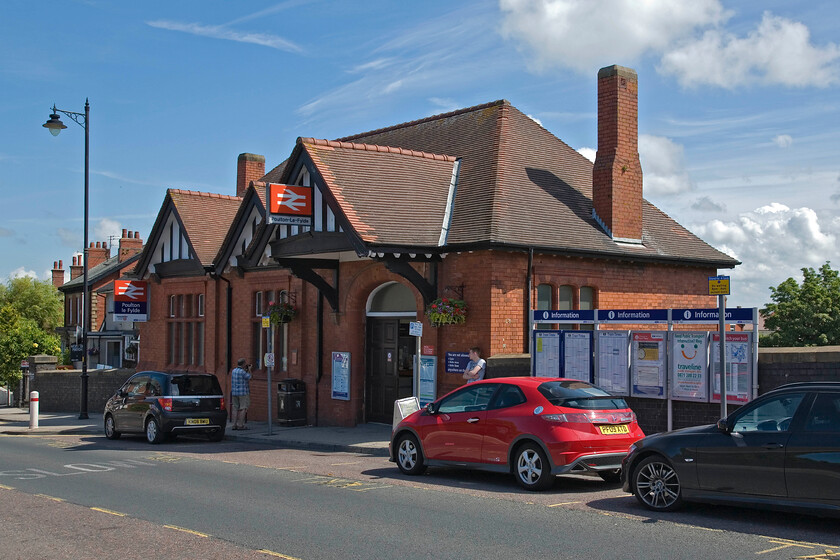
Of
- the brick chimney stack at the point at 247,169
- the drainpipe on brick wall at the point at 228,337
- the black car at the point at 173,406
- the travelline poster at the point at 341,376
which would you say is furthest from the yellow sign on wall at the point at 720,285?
the brick chimney stack at the point at 247,169

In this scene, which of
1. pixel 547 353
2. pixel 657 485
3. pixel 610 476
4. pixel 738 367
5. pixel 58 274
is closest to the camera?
pixel 657 485

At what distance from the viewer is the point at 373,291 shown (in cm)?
2088

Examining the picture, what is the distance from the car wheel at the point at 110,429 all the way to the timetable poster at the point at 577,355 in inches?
428

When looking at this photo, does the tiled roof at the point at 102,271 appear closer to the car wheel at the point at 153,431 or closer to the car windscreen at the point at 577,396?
the car wheel at the point at 153,431

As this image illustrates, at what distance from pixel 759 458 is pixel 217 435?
13.6m

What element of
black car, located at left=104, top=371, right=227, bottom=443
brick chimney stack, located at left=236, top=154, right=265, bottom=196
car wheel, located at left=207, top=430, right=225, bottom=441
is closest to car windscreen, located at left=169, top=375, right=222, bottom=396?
black car, located at left=104, top=371, right=227, bottom=443

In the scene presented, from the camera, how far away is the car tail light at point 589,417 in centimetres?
1123

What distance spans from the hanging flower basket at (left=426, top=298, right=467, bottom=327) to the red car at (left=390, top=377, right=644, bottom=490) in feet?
16.4

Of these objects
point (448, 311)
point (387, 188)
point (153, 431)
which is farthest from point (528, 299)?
point (153, 431)

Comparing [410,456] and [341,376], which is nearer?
[410,456]

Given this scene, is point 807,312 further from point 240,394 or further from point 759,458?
point 759,458

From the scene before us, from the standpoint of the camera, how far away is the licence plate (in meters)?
11.4

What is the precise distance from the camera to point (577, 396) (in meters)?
11.6

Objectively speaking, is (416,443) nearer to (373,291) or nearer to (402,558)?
(402,558)
